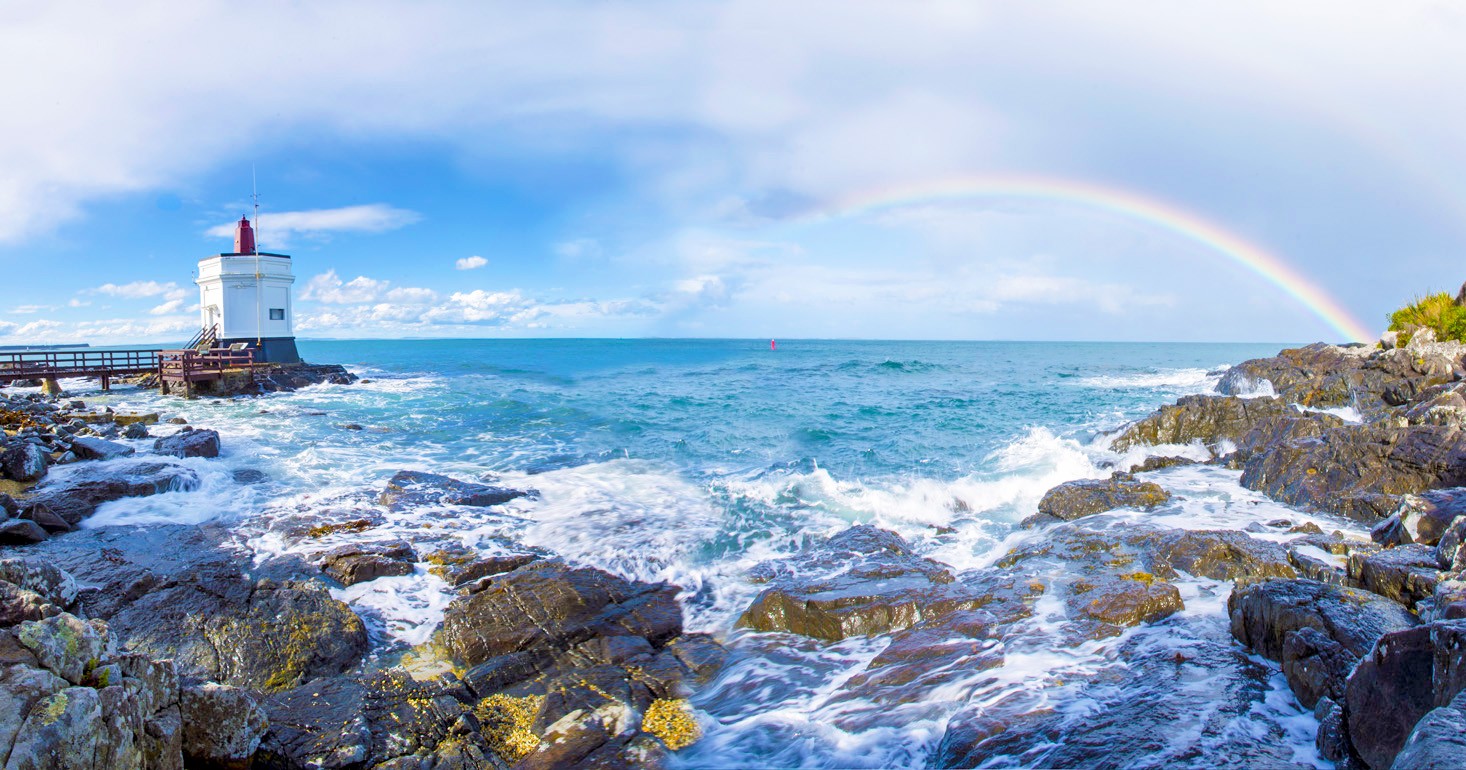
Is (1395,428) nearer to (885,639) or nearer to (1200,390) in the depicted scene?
(885,639)

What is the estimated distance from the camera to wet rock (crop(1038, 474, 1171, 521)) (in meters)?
12.3

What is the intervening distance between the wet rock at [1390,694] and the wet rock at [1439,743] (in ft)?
2.74

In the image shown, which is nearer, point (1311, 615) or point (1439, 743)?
point (1439, 743)

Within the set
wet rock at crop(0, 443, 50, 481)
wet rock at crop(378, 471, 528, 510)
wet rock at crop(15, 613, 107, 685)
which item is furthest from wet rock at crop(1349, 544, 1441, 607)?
wet rock at crop(0, 443, 50, 481)

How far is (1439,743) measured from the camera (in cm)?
291

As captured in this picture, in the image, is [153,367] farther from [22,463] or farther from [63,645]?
[63,645]

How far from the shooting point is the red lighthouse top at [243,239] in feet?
122

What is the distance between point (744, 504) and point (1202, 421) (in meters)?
12.9

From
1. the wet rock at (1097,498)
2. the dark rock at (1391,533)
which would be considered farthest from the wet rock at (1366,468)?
the wet rock at (1097,498)

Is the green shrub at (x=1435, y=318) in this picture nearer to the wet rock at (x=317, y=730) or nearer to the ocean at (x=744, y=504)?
the ocean at (x=744, y=504)

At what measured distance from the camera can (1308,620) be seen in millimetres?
5652

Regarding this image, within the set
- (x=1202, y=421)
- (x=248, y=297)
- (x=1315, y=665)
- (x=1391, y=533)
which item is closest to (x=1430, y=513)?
(x=1391, y=533)

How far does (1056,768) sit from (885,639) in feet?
9.40

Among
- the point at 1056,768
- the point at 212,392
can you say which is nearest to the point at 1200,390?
the point at 1056,768
